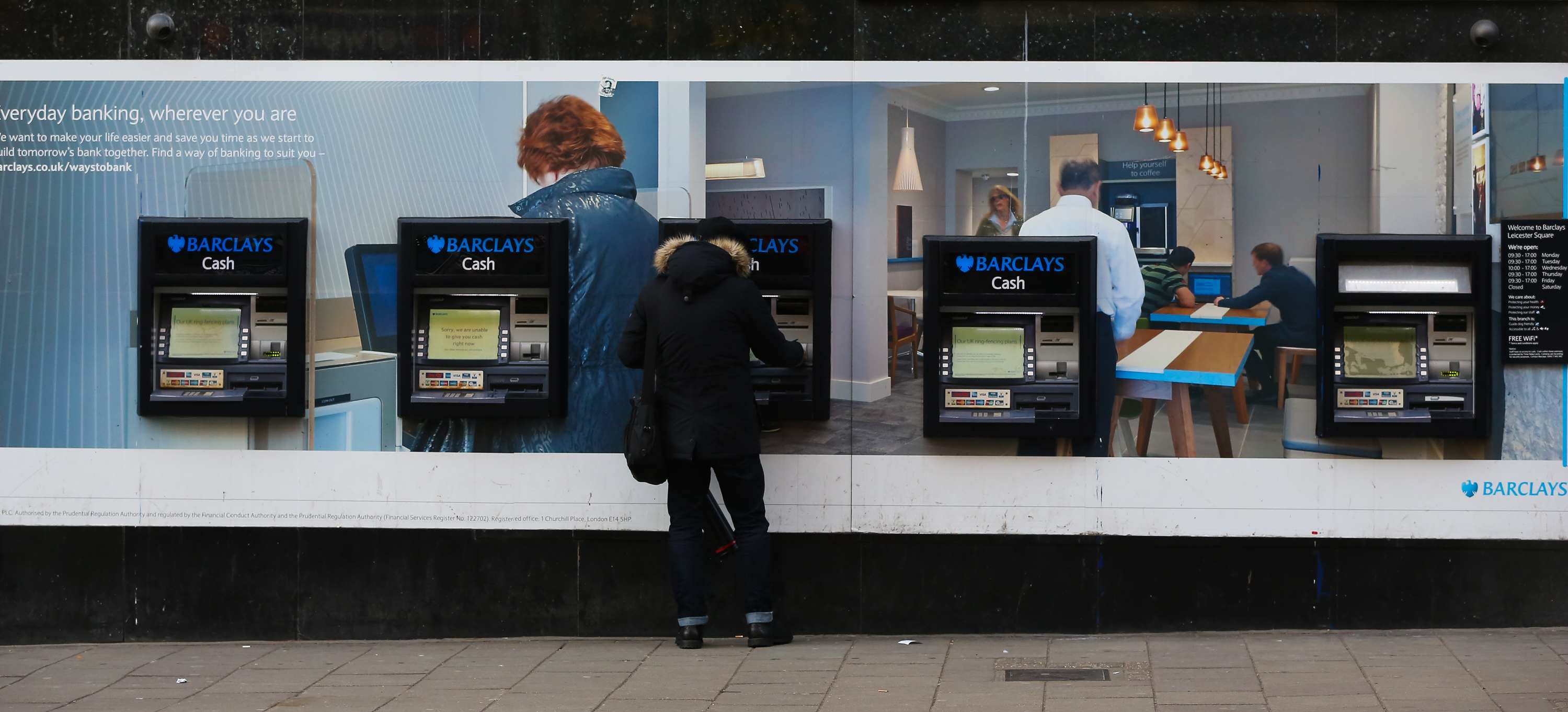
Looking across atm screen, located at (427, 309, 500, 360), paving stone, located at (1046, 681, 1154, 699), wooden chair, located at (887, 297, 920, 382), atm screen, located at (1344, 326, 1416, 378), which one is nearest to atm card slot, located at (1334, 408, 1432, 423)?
atm screen, located at (1344, 326, 1416, 378)

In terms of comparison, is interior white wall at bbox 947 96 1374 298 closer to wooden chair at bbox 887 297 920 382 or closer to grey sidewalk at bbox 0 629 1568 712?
wooden chair at bbox 887 297 920 382

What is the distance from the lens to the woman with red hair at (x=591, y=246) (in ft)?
19.0

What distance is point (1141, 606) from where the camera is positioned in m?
5.75

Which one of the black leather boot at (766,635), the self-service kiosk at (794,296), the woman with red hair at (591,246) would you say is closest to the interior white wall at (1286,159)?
the self-service kiosk at (794,296)

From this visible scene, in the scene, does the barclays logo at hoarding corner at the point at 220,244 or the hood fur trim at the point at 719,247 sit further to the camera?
the barclays logo at hoarding corner at the point at 220,244

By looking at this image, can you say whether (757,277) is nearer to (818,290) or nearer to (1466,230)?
(818,290)

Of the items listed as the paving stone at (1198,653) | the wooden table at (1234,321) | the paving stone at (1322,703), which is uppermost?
the wooden table at (1234,321)

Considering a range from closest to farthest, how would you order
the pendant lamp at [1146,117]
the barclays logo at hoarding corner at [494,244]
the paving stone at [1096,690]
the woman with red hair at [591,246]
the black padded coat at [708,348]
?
the paving stone at [1096,690] < the black padded coat at [708,348] < the pendant lamp at [1146,117] < the barclays logo at hoarding corner at [494,244] < the woman with red hair at [591,246]

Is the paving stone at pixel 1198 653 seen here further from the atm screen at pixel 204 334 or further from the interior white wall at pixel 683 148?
the atm screen at pixel 204 334

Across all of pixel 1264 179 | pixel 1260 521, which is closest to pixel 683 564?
pixel 1260 521

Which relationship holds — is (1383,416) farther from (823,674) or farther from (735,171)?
(735,171)

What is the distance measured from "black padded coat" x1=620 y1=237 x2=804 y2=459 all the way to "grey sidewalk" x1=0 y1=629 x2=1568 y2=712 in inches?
35.2

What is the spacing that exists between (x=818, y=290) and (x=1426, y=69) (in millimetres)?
2582

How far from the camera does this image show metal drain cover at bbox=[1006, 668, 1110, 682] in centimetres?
508
